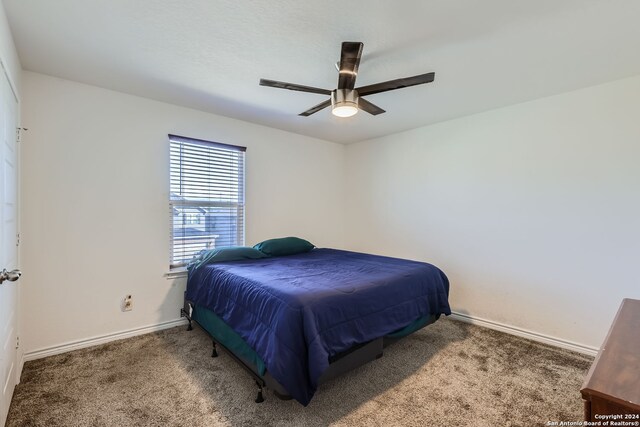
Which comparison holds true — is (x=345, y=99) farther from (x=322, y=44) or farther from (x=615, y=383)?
(x=615, y=383)

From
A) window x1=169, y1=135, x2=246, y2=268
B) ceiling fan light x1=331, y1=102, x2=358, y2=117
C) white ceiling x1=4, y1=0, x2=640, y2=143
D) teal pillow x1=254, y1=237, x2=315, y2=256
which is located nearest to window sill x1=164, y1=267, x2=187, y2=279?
window x1=169, y1=135, x2=246, y2=268

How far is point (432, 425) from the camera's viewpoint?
1.73m

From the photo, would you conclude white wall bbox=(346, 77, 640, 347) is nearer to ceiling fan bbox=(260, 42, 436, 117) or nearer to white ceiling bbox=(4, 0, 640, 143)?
white ceiling bbox=(4, 0, 640, 143)

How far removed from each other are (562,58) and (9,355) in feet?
13.7

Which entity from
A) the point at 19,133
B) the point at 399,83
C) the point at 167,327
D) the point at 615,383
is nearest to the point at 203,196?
the point at 167,327

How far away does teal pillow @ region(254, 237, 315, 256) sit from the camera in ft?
11.2

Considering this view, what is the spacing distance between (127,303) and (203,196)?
1.30 metres

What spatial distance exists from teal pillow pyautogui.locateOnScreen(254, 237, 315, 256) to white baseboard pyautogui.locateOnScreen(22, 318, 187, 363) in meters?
1.15

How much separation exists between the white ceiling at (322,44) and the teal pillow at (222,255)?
1.55m

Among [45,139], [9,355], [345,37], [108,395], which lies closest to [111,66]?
[45,139]

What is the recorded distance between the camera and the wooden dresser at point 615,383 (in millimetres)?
774

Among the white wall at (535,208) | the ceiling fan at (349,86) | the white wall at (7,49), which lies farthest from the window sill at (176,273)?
the white wall at (535,208)

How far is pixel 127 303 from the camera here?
287cm

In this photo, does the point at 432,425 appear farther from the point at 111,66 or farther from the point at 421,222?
the point at 111,66
